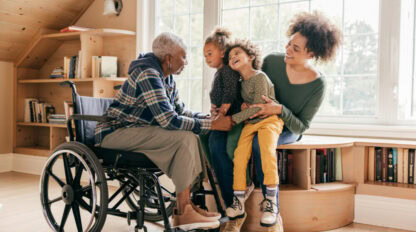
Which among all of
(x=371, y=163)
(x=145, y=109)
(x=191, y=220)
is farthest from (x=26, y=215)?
(x=371, y=163)

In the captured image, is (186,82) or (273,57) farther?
(186,82)

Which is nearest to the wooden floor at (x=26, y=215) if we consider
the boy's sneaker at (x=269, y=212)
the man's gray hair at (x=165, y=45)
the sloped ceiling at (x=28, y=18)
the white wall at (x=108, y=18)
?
the boy's sneaker at (x=269, y=212)

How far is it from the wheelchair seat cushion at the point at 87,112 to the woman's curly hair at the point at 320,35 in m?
1.31

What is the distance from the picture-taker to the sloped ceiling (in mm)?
3777

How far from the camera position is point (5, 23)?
12.6 ft

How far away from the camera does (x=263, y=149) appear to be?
2129mm

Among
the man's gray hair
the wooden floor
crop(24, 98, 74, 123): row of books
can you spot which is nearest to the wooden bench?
the wooden floor

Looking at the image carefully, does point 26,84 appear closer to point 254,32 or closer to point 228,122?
point 254,32

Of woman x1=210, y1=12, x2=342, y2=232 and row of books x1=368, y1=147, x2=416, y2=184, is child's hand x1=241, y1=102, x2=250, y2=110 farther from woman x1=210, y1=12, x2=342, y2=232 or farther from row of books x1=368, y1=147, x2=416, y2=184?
row of books x1=368, y1=147, x2=416, y2=184

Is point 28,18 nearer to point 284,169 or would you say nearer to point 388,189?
point 284,169

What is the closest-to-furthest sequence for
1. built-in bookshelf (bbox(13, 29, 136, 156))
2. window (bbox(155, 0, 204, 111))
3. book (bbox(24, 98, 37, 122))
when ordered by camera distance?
1. window (bbox(155, 0, 204, 111))
2. built-in bookshelf (bbox(13, 29, 136, 156))
3. book (bbox(24, 98, 37, 122))

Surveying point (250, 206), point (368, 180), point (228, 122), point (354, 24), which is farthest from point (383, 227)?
point (354, 24)

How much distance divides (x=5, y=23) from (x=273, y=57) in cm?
277

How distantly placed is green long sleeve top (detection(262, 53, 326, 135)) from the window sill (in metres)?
0.72
